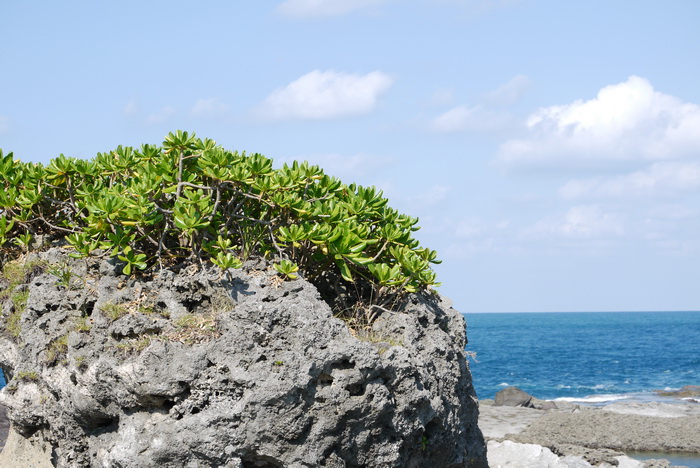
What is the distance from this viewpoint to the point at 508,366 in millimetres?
60812

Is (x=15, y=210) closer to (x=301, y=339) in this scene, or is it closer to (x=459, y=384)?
(x=301, y=339)

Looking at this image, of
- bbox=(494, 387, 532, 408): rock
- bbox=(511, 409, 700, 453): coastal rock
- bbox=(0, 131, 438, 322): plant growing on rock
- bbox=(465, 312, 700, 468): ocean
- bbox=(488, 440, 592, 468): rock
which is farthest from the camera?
bbox=(465, 312, 700, 468): ocean

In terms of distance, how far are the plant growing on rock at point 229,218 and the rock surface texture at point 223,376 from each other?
344 mm

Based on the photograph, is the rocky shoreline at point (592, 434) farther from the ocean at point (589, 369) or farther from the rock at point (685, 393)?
the ocean at point (589, 369)

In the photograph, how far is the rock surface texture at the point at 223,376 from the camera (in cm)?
653

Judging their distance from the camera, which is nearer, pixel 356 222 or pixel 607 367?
pixel 356 222

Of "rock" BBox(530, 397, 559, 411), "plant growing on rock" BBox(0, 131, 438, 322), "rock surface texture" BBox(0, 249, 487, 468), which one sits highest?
"plant growing on rock" BBox(0, 131, 438, 322)

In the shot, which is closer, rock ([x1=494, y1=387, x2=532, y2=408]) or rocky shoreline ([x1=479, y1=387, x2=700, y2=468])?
rocky shoreline ([x1=479, y1=387, x2=700, y2=468])

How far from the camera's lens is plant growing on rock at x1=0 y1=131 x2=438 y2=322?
7.64 m

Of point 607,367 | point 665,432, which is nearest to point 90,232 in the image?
point 665,432

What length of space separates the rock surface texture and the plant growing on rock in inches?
13.6

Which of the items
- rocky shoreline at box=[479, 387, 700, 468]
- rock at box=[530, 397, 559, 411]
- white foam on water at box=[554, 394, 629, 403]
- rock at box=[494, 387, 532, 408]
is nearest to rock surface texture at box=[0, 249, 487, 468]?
rocky shoreline at box=[479, 387, 700, 468]

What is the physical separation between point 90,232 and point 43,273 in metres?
1.16

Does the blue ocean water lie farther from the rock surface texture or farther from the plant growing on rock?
the rock surface texture
